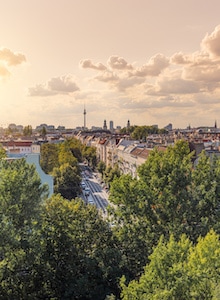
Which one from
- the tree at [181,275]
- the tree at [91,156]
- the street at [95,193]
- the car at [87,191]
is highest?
the tree at [181,275]

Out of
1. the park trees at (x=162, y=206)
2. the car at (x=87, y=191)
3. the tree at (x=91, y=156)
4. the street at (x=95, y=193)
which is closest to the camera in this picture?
the park trees at (x=162, y=206)

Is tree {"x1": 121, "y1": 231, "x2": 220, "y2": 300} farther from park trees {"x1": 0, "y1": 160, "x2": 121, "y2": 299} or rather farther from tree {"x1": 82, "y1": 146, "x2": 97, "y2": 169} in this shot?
tree {"x1": 82, "y1": 146, "x2": 97, "y2": 169}

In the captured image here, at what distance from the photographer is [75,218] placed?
79.4ft

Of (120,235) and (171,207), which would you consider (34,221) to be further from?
(171,207)

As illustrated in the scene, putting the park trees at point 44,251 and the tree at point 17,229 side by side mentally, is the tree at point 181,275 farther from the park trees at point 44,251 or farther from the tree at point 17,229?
the tree at point 17,229

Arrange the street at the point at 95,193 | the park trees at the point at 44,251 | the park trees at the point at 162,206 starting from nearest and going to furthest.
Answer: the park trees at the point at 44,251 → the park trees at the point at 162,206 → the street at the point at 95,193

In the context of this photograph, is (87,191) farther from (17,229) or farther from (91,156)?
(17,229)

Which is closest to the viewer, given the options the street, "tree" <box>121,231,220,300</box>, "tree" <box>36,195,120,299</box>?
"tree" <box>121,231,220,300</box>

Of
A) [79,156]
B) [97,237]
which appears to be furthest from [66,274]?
[79,156]

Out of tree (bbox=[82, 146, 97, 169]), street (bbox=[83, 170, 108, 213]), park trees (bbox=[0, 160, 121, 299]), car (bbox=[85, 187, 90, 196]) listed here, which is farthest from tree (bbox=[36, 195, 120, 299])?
tree (bbox=[82, 146, 97, 169])

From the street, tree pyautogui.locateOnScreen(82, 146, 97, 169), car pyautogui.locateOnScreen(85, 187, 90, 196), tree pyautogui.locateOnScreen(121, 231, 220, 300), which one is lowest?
the street

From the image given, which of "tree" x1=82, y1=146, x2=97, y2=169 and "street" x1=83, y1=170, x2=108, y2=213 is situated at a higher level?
"tree" x1=82, y1=146, x2=97, y2=169

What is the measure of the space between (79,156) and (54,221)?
95474mm

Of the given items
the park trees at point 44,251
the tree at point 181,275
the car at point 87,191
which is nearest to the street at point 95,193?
the car at point 87,191
